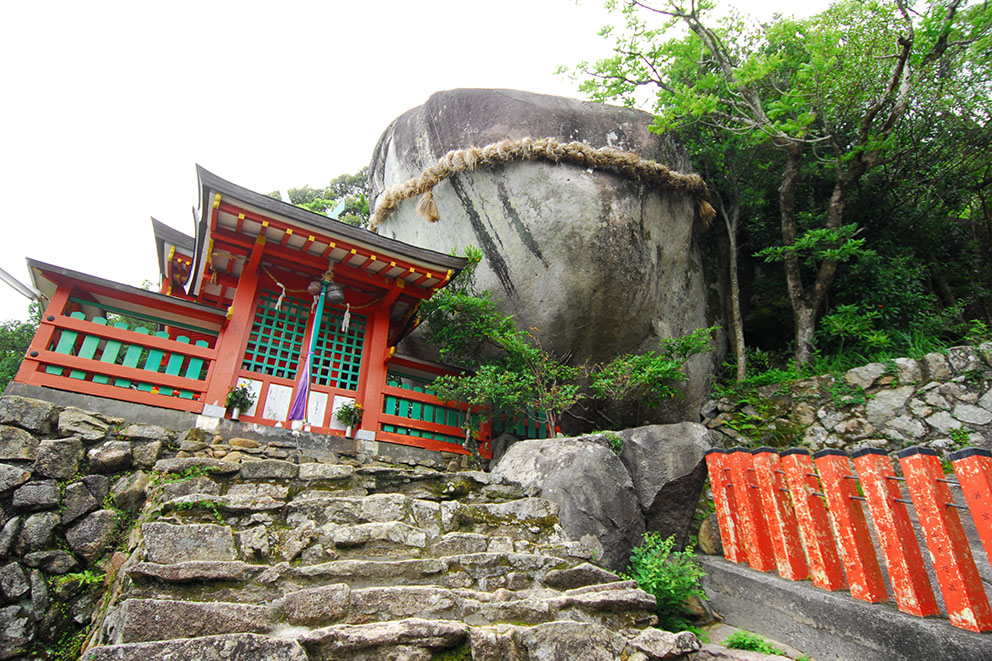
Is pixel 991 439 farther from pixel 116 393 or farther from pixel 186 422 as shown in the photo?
pixel 116 393

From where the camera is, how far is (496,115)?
10141 millimetres

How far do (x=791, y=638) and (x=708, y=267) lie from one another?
846 centimetres

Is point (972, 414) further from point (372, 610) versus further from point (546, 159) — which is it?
point (372, 610)

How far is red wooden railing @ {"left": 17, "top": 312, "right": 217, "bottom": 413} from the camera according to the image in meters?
5.82

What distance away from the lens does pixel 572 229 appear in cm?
909

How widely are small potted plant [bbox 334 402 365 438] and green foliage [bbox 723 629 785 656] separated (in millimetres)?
5249

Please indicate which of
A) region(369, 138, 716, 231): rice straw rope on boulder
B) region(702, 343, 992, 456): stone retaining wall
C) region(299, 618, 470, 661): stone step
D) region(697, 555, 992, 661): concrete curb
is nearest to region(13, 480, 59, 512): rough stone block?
region(299, 618, 470, 661): stone step

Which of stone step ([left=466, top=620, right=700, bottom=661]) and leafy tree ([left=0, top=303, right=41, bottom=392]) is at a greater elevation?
leafy tree ([left=0, top=303, right=41, bottom=392])

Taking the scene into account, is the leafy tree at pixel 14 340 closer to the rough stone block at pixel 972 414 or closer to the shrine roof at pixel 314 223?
the shrine roof at pixel 314 223

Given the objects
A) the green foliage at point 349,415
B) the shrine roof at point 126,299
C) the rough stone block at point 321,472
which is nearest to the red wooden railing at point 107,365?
the shrine roof at point 126,299

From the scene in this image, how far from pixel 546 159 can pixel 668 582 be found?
7.41 meters

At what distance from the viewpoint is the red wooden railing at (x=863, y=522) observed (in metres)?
3.29

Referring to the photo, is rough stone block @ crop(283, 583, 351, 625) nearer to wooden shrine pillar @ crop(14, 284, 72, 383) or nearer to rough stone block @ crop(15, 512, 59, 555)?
rough stone block @ crop(15, 512, 59, 555)

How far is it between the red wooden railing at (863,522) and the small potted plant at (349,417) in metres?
4.92
